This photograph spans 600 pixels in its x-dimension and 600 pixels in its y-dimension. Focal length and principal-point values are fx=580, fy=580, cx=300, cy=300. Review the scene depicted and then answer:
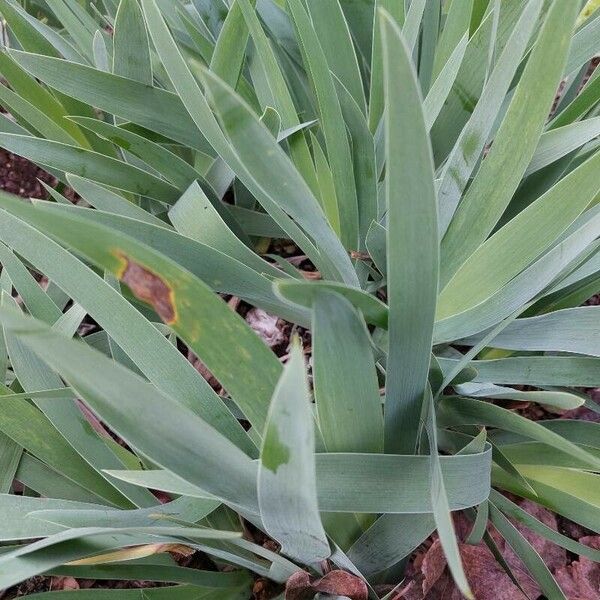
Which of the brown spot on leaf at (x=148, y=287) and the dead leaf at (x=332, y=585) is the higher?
the brown spot on leaf at (x=148, y=287)

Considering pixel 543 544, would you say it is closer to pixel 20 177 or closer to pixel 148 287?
pixel 148 287

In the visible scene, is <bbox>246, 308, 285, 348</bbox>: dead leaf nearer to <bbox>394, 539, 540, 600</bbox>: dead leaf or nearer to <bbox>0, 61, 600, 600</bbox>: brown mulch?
<bbox>0, 61, 600, 600</bbox>: brown mulch

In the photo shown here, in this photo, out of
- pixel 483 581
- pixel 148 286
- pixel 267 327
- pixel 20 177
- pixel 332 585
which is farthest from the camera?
pixel 20 177

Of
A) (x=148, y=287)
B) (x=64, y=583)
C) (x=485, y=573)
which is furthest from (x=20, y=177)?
(x=485, y=573)

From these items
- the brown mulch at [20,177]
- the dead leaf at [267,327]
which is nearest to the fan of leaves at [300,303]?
the dead leaf at [267,327]

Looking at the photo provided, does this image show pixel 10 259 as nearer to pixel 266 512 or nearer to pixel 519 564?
pixel 266 512

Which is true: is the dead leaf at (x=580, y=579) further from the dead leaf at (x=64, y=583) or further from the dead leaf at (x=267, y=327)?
the dead leaf at (x=64, y=583)

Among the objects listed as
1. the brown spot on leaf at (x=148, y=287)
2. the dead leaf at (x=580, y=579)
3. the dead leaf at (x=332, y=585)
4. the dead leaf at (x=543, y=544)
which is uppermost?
the brown spot on leaf at (x=148, y=287)
